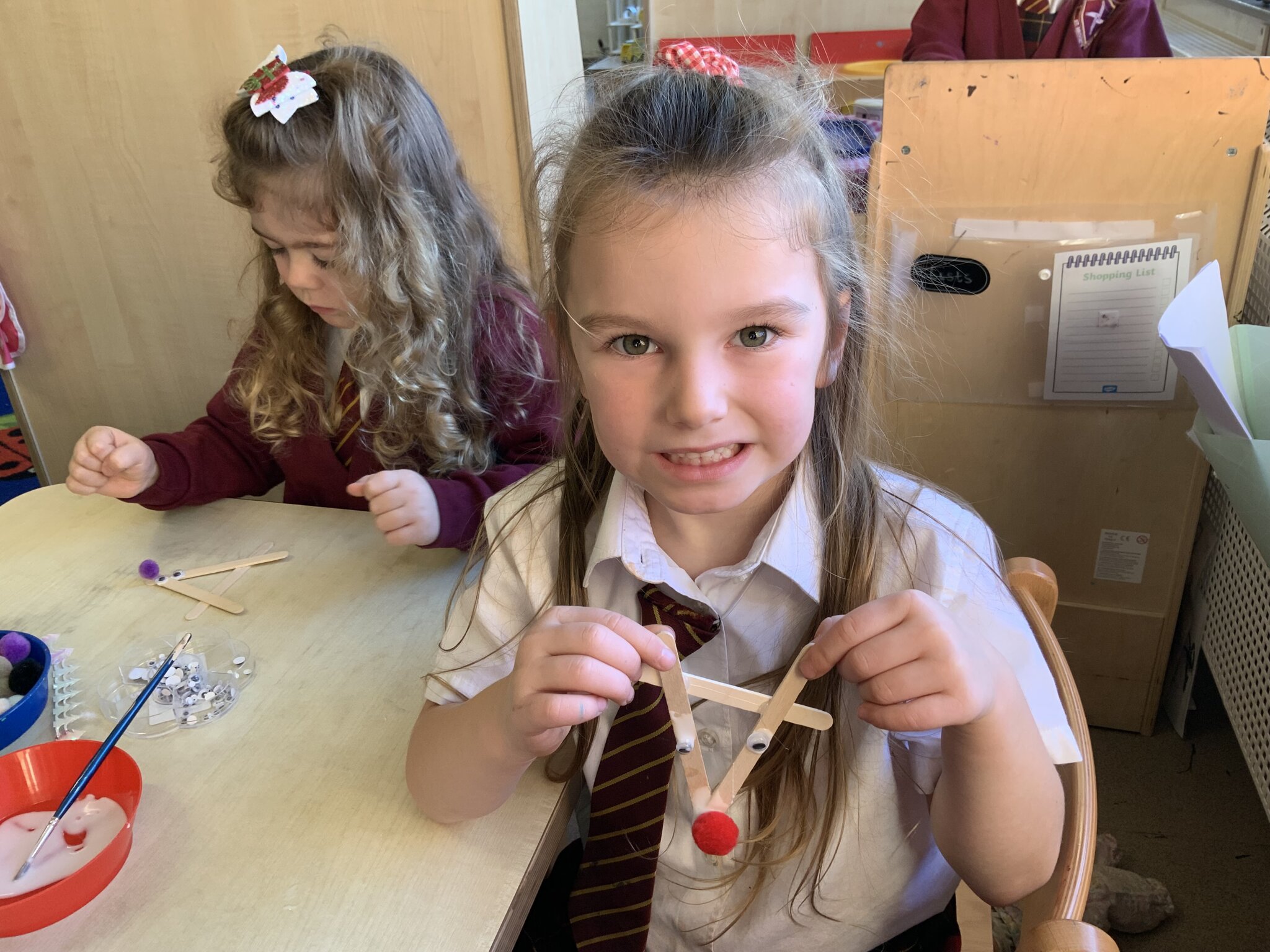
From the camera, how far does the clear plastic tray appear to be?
32.6 inches

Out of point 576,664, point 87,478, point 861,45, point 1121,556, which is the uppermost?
point 861,45

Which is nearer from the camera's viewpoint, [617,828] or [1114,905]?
[617,828]

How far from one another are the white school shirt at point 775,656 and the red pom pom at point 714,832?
0.13m

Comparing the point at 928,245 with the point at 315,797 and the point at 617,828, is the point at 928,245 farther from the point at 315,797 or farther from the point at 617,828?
the point at 315,797

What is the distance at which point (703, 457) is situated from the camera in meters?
0.68

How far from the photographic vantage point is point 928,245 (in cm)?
143

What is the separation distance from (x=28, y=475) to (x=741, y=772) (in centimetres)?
230

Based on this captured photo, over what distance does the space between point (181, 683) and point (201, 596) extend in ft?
0.50

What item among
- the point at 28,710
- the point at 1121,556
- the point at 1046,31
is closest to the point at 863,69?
the point at 1046,31

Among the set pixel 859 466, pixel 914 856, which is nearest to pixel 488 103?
pixel 859 466

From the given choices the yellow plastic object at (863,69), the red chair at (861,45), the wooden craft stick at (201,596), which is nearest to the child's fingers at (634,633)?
the wooden craft stick at (201,596)

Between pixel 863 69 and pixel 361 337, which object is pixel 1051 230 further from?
pixel 863 69

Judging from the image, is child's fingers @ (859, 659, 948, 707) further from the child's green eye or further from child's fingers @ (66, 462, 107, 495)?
child's fingers @ (66, 462, 107, 495)

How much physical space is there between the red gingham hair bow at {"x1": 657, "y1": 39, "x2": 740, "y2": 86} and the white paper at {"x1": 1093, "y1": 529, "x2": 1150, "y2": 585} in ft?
3.81
